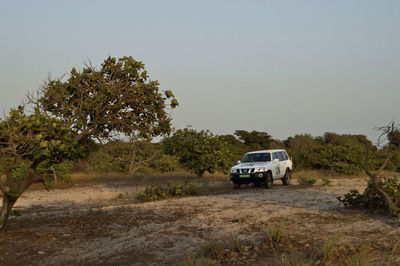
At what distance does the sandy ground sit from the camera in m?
7.19

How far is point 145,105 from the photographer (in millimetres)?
9336

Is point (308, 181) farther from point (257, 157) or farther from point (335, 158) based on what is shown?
point (335, 158)

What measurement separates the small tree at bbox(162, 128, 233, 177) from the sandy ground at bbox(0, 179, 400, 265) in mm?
9457

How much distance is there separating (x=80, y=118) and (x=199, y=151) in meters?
14.0

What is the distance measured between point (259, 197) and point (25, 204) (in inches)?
350

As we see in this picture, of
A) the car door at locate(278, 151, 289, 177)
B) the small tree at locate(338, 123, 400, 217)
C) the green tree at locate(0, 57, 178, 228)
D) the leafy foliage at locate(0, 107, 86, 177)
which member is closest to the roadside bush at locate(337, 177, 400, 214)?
the small tree at locate(338, 123, 400, 217)

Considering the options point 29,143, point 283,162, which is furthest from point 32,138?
point 283,162

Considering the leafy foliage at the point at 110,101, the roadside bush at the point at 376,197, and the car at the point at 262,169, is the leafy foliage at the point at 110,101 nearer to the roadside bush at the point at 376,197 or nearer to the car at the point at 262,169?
the roadside bush at the point at 376,197

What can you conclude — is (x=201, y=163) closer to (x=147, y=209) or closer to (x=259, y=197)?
(x=259, y=197)

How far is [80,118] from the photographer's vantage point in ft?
29.3

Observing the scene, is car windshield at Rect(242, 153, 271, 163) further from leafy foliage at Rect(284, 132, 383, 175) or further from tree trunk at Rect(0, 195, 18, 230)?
tree trunk at Rect(0, 195, 18, 230)

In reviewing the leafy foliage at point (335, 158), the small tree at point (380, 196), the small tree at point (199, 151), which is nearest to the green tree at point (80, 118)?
the small tree at point (380, 196)

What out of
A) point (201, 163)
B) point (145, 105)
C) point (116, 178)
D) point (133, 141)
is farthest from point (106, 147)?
point (116, 178)

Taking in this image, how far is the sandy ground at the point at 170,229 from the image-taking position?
7.19 m
